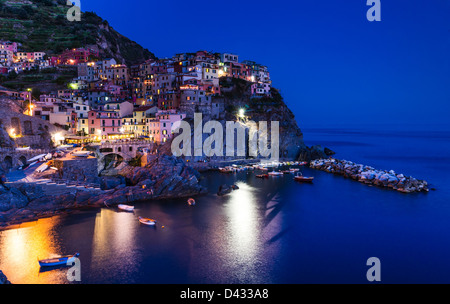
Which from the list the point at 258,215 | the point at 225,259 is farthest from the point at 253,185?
the point at 225,259

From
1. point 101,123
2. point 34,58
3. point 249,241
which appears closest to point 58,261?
point 249,241

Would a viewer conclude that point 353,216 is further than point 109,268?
Yes

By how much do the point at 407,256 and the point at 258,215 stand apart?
12.0 m

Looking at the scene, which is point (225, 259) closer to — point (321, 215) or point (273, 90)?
point (321, 215)

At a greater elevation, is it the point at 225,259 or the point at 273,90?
the point at 273,90

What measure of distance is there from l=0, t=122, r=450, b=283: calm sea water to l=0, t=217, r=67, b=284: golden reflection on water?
0.06m

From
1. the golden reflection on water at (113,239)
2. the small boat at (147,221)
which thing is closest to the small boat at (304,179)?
the small boat at (147,221)

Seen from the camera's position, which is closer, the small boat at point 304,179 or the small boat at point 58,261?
the small boat at point 58,261

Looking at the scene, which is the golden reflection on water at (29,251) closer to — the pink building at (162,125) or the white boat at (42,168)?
the white boat at (42,168)

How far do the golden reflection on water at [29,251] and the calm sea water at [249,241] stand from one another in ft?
0.19

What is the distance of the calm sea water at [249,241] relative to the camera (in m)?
17.5

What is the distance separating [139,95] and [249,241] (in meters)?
48.8

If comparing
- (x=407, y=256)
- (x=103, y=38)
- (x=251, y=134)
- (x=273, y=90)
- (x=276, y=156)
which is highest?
(x=103, y=38)

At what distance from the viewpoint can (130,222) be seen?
25234 millimetres
